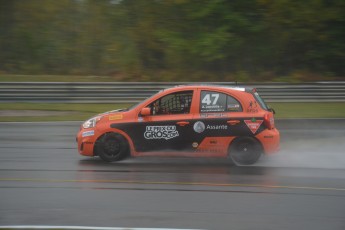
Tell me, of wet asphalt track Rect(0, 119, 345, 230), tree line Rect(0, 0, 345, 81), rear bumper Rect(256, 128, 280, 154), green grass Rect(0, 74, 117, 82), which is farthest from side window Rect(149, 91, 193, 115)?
green grass Rect(0, 74, 117, 82)

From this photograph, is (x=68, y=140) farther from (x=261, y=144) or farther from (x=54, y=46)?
(x=54, y=46)

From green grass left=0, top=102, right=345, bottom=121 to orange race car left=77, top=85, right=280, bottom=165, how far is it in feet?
25.6

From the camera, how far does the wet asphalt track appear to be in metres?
7.19

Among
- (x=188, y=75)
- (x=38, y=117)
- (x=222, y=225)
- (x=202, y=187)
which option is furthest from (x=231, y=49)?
(x=222, y=225)

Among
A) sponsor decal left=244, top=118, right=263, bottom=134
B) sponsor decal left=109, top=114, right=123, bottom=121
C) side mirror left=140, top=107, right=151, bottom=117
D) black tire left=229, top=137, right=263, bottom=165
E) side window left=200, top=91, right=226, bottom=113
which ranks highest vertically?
side window left=200, top=91, right=226, bottom=113

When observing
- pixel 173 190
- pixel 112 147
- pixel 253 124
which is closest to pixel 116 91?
pixel 112 147

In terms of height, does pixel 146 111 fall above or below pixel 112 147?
above

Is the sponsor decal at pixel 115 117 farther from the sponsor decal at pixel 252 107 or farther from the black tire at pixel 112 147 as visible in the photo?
the sponsor decal at pixel 252 107

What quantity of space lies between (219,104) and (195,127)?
0.64m

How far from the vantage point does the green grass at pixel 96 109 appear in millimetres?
19328

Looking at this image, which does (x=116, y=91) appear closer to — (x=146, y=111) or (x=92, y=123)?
(x=92, y=123)

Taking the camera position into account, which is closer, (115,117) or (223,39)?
(115,117)

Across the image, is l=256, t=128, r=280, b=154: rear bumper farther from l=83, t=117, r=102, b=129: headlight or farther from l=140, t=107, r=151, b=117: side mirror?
l=83, t=117, r=102, b=129: headlight

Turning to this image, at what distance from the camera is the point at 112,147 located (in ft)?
37.1
